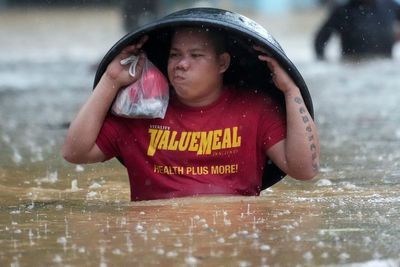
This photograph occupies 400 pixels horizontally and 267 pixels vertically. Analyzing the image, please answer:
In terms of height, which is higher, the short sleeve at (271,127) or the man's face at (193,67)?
the man's face at (193,67)

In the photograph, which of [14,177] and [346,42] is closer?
[14,177]

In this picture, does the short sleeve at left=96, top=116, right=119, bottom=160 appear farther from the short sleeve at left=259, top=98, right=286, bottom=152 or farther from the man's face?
the short sleeve at left=259, top=98, right=286, bottom=152

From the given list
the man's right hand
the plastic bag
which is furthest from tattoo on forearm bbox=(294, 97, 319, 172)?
the man's right hand

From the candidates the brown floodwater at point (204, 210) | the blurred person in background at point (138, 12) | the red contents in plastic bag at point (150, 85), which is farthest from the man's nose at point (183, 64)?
the blurred person in background at point (138, 12)

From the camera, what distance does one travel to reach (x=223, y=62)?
5.85 meters

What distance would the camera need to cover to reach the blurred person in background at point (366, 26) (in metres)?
15.5

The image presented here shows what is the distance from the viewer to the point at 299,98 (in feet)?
18.6

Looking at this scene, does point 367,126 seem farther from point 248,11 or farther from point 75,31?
point 248,11

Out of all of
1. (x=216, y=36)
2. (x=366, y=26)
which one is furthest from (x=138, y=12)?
(x=216, y=36)

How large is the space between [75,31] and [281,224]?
22.7m

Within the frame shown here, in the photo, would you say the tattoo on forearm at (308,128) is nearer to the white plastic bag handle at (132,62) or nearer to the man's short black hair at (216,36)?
the man's short black hair at (216,36)

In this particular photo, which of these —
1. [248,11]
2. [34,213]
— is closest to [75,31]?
[248,11]

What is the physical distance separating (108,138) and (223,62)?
69cm

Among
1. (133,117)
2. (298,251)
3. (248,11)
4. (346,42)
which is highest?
(248,11)
